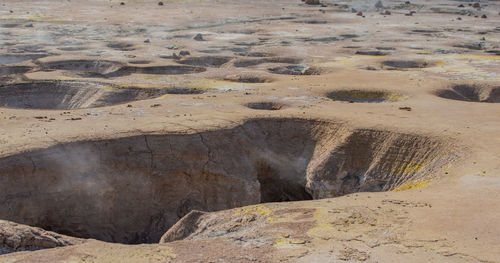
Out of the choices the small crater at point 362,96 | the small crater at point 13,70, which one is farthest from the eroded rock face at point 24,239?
the small crater at point 13,70

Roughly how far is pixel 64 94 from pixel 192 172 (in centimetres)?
818

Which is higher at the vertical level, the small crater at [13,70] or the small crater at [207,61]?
the small crater at [13,70]

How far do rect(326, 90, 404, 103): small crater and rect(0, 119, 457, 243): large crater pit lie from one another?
380cm

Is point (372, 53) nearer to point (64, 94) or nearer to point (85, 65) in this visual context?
point (85, 65)

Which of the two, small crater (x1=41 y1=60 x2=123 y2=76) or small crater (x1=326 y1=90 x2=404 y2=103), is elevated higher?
small crater (x1=41 y1=60 x2=123 y2=76)

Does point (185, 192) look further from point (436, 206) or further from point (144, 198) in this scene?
point (436, 206)

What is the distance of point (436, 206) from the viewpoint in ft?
26.6

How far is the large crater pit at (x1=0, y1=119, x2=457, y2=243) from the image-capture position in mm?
10666

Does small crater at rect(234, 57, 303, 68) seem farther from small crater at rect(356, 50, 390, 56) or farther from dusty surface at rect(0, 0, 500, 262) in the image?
small crater at rect(356, 50, 390, 56)

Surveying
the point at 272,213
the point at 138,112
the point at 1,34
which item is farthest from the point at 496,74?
the point at 1,34

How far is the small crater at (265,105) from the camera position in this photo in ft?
50.6

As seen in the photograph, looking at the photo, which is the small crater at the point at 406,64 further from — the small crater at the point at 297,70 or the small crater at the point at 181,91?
the small crater at the point at 181,91

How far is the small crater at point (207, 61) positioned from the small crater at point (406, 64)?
21.6 ft

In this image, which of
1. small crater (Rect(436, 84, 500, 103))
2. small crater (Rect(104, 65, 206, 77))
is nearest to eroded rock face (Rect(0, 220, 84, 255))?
small crater (Rect(436, 84, 500, 103))
